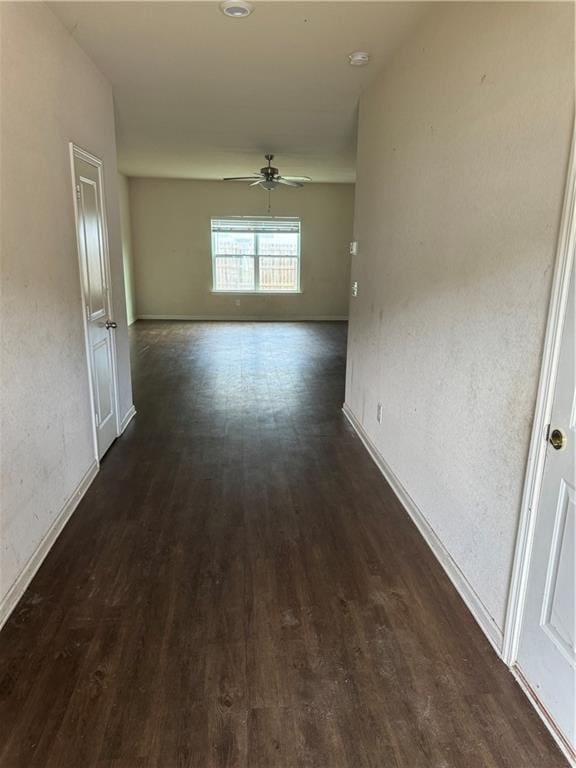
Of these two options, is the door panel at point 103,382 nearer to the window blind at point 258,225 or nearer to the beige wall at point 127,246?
the beige wall at point 127,246

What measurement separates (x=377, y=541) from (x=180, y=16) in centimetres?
293

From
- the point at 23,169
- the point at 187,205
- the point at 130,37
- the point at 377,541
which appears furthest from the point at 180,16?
the point at 187,205

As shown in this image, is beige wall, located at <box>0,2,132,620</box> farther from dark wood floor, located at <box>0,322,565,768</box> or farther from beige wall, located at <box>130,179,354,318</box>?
beige wall, located at <box>130,179,354,318</box>

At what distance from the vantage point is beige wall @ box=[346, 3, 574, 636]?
60.2 inches

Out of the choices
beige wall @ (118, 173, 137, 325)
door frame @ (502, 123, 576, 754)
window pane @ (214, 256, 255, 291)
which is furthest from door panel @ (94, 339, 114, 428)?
window pane @ (214, 256, 255, 291)

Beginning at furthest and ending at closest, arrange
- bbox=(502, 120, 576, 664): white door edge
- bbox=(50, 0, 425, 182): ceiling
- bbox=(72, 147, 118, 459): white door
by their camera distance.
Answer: bbox=(72, 147, 118, 459): white door
bbox=(50, 0, 425, 182): ceiling
bbox=(502, 120, 576, 664): white door edge

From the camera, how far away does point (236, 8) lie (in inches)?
94.3

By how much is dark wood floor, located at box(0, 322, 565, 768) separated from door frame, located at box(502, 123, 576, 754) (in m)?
0.14

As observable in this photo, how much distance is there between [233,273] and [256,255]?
1.98ft

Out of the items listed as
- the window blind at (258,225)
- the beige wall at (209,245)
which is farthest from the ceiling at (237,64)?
the window blind at (258,225)

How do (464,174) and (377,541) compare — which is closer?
(464,174)

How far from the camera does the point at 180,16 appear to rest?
252 centimetres

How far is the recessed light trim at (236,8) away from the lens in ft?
7.68

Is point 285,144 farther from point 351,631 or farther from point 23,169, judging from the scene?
point 351,631
